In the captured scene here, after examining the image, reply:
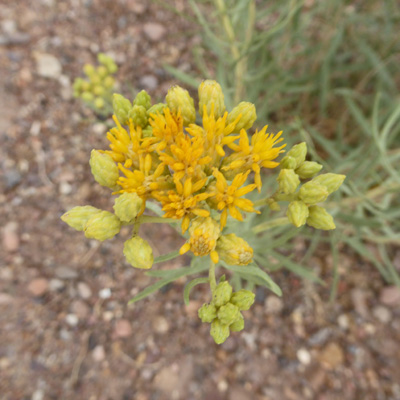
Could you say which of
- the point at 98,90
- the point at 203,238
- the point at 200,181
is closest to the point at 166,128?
the point at 200,181

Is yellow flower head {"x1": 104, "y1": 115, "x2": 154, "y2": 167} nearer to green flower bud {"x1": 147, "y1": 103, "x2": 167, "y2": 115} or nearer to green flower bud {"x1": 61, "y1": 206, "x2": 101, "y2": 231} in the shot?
A: green flower bud {"x1": 147, "y1": 103, "x2": 167, "y2": 115}

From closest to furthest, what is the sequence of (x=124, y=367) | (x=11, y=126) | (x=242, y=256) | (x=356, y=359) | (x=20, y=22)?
(x=242, y=256), (x=124, y=367), (x=356, y=359), (x=11, y=126), (x=20, y=22)

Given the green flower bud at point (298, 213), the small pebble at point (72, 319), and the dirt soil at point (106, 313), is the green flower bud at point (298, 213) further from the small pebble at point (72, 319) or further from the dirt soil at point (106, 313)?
the small pebble at point (72, 319)

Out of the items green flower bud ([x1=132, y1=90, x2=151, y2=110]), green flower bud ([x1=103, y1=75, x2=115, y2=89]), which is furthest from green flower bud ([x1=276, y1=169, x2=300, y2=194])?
green flower bud ([x1=103, y1=75, x2=115, y2=89])

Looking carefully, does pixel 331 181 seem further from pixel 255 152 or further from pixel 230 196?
pixel 230 196

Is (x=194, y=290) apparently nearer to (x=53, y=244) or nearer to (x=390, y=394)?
(x=53, y=244)

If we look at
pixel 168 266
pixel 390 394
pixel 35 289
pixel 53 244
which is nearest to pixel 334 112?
pixel 168 266

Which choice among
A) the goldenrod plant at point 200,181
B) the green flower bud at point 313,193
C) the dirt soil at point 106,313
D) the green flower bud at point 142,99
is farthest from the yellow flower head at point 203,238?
the dirt soil at point 106,313
